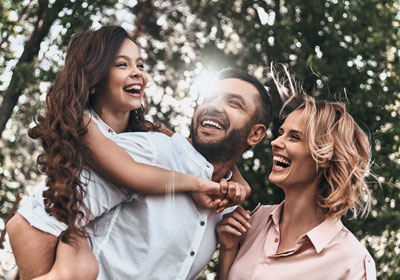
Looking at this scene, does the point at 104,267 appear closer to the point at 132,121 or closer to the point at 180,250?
the point at 180,250

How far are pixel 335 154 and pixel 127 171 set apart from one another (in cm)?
128

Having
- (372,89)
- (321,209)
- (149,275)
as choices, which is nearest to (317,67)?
(372,89)

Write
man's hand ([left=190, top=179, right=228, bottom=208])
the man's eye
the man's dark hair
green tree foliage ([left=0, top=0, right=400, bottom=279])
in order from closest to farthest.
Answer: man's hand ([left=190, top=179, right=228, bottom=208])
the man's eye
the man's dark hair
green tree foliage ([left=0, top=0, right=400, bottom=279])

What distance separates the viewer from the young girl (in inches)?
108

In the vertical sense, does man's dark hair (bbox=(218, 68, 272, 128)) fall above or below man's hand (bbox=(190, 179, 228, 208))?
above

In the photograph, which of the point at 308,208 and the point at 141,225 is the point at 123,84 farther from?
the point at 308,208

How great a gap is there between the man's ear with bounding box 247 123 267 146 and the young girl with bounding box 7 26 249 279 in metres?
0.25

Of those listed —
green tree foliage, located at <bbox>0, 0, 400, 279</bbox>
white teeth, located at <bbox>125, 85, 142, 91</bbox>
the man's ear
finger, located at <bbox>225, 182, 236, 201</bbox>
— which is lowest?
green tree foliage, located at <bbox>0, 0, 400, 279</bbox>

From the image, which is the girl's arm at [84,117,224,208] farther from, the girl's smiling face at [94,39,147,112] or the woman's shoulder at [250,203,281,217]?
the woman's shoulder at [250,203,281,217]

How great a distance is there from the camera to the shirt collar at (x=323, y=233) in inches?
127

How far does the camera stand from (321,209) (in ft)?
11.4

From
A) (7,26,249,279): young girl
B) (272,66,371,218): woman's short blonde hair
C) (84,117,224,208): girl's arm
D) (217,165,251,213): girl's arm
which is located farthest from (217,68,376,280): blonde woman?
(84,117,224,208): girl's arm

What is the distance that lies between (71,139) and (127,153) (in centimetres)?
29

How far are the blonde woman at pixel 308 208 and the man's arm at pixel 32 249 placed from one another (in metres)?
1.01
